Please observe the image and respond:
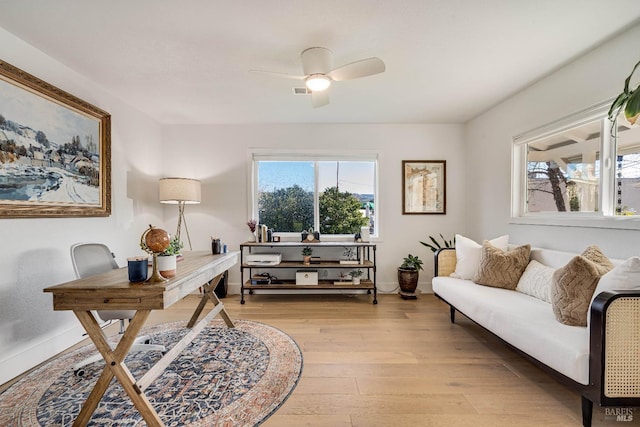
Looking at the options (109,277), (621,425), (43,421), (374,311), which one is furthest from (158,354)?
(621,425)

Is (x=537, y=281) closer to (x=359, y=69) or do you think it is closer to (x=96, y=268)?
(x=359, y=69)

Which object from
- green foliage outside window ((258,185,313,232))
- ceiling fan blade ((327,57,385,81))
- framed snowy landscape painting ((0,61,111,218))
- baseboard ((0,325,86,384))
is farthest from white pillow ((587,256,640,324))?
framed snowy landscape painting ((0,61,111,218))

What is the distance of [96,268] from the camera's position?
7.09 feet

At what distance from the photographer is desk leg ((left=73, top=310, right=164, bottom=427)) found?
4.65 feet

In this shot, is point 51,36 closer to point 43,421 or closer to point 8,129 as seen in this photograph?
point 8,129

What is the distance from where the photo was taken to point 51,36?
201 centimetres

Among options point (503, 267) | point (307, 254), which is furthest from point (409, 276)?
point (307, 254)

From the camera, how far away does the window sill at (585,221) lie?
1926 mm

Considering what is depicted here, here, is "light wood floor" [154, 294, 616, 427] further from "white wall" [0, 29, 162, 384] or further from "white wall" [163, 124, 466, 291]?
"white wall" [0, 29, 162, 384]

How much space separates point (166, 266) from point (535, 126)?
11.4ft

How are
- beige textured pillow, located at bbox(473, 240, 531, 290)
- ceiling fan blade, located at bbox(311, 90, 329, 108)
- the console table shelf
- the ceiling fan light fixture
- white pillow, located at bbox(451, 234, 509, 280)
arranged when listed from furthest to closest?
the console table shelf < white pillow, located at bbox(451, 234, 509, 280) < beige textured pillow, located at bbox(473, 240, 531, 290) < ceiling fan blade, located at bbox(311, 90, 329, 108) < the ceiling fan light fixture

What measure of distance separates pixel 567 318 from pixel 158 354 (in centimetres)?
295

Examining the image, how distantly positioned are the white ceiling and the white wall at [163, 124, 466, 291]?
0.91 metres

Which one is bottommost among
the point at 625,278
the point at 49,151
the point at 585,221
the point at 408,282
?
the point at 408,282
